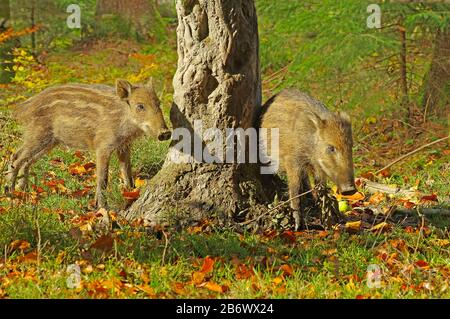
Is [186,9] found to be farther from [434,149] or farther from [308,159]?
[434,149]

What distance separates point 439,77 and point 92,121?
4.84 meters

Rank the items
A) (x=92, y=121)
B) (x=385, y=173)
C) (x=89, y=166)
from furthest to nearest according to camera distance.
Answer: (x=385, y=173) < (x=89, y=166) < (x=92, y=121)

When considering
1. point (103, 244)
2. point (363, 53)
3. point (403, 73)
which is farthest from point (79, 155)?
point (403, 73)

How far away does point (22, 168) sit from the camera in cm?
720

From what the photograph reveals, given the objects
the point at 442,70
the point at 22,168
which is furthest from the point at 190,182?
the point at 442,70

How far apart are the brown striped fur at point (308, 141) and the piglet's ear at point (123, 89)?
1430 mm

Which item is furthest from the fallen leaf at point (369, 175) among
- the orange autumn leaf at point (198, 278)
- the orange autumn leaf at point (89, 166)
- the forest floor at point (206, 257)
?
the orange autumn leaf at point (198, 278)

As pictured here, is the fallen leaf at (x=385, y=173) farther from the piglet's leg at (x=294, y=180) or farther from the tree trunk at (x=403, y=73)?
the piglet's leg at (x=294, y=180)

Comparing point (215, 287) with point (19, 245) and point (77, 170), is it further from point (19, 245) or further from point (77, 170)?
point (77, 170)

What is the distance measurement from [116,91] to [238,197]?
5.91 feet

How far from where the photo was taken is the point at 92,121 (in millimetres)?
6941

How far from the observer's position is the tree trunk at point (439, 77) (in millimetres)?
9484

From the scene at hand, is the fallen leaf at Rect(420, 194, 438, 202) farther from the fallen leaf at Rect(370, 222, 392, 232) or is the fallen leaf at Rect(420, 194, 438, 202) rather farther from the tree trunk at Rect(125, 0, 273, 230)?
the tree trunk at Rect(125, 0, 273, 230)

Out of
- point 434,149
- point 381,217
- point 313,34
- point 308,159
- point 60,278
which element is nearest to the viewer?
point 60,278
